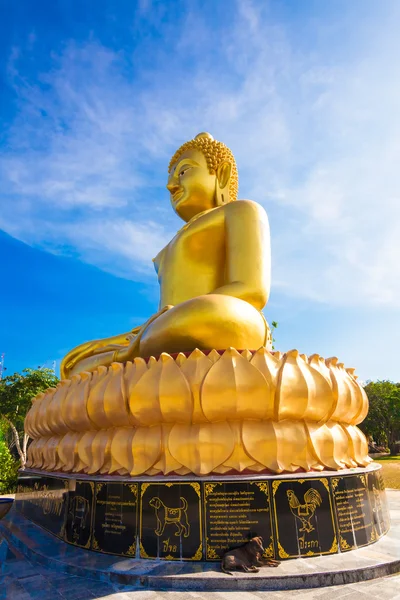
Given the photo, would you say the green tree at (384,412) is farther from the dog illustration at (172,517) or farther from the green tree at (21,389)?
the dog illustration at (172,517)

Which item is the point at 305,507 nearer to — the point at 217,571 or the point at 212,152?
the point at 217,571

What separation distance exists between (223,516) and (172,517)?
45 centimetres

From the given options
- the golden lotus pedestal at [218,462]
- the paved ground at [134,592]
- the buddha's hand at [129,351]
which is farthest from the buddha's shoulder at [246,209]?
the paved ground at [134,592]

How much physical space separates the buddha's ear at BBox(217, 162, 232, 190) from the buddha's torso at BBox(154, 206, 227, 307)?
1.37 m

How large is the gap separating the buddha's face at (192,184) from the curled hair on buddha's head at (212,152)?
0.09 m

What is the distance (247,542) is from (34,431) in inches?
159

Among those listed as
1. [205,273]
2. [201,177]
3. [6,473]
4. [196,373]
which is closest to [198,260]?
[205,273]

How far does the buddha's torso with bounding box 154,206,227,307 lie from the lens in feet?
22.0

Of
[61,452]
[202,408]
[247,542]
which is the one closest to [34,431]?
[61,452]

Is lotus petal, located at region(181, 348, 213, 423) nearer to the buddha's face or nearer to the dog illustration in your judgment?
the dog illustration

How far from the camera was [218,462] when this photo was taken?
12.4ft

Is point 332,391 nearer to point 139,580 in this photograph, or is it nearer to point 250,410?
point 250,410

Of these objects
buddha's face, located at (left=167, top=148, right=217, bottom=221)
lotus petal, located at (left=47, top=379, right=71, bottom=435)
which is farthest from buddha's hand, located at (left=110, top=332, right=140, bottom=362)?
buddha's face, located at (left=167, top=148, right=217, bottom=221)

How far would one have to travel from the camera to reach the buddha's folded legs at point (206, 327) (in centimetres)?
476
